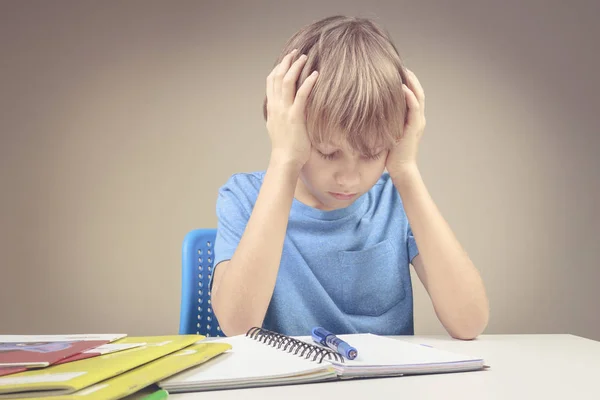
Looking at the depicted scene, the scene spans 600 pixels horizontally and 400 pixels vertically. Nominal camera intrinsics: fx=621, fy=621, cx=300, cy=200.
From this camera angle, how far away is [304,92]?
3.52 feet

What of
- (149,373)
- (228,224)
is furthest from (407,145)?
(149,373)

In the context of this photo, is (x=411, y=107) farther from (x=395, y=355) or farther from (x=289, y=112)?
(x=395, y=355)

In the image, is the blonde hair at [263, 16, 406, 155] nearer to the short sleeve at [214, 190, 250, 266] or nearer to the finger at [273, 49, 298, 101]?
the finger at [273, 49, 298, 101]

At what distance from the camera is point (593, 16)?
309 cm

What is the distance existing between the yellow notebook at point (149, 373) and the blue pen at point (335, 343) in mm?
124

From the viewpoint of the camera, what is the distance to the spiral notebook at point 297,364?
616 mm

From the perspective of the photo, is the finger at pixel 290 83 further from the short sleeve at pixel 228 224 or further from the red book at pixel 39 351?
the red book at pixel 39 351

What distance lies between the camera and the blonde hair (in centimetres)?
104

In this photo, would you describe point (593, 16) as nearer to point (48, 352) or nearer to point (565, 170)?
point (565, 170)

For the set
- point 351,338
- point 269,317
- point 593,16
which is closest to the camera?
point 351,338

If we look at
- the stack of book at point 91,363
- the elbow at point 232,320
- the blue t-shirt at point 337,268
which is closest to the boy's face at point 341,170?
the blue t-shirt at point 337,268

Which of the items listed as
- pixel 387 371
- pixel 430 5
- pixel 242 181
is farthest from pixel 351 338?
pixel 430 5

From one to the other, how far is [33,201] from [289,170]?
7.04 ft

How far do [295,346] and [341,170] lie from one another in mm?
381
